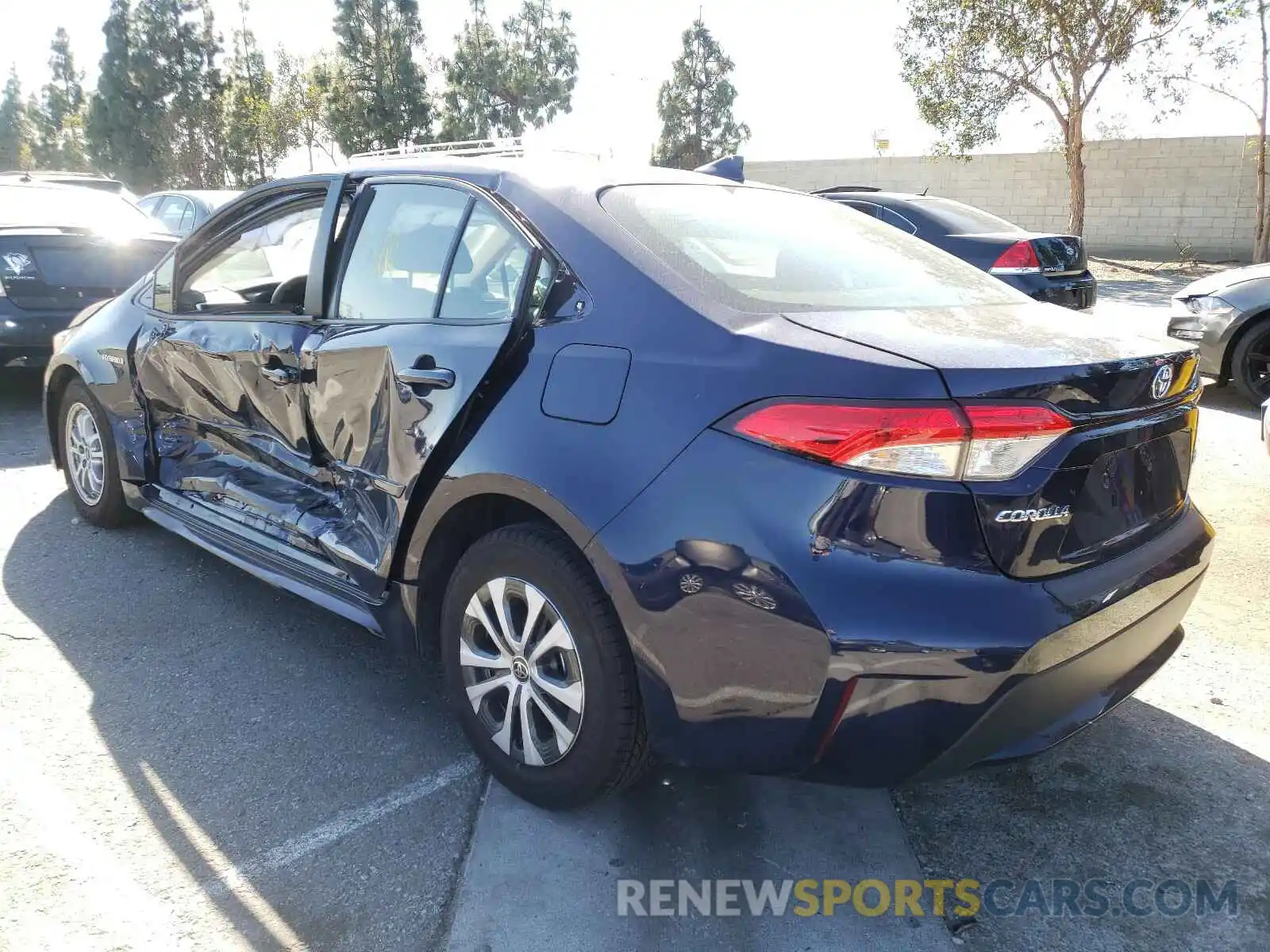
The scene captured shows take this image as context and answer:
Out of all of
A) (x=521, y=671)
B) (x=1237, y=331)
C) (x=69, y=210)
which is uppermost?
(x=69, y=210)

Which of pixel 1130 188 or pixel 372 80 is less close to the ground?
pixel 372 80

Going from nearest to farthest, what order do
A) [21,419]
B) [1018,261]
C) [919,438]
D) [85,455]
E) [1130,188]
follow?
[919,438], [85,455], [21,419], [1018,261], [1130,188]

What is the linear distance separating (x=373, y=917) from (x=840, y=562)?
1309mm

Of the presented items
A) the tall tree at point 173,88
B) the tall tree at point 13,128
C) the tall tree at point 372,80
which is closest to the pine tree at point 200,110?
the tall tree at point 173,88

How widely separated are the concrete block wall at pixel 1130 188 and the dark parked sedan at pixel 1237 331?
17997 mm

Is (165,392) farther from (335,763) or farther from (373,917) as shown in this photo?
(373,917)

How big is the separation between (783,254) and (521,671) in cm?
133

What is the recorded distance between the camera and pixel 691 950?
2.06m

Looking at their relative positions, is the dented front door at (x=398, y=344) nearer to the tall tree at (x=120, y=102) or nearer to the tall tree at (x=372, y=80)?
the tall tree at (x=372, y=80)

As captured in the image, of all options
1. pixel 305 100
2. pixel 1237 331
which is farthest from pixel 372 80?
pixel 1237 331

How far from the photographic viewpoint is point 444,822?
2.50 meters

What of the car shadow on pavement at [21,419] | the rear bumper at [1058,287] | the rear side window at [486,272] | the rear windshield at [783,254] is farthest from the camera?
the rear bumper at [1058,287]

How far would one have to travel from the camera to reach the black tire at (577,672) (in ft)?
7.22

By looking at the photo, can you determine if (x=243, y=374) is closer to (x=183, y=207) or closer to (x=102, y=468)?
(x=102, y=468)
